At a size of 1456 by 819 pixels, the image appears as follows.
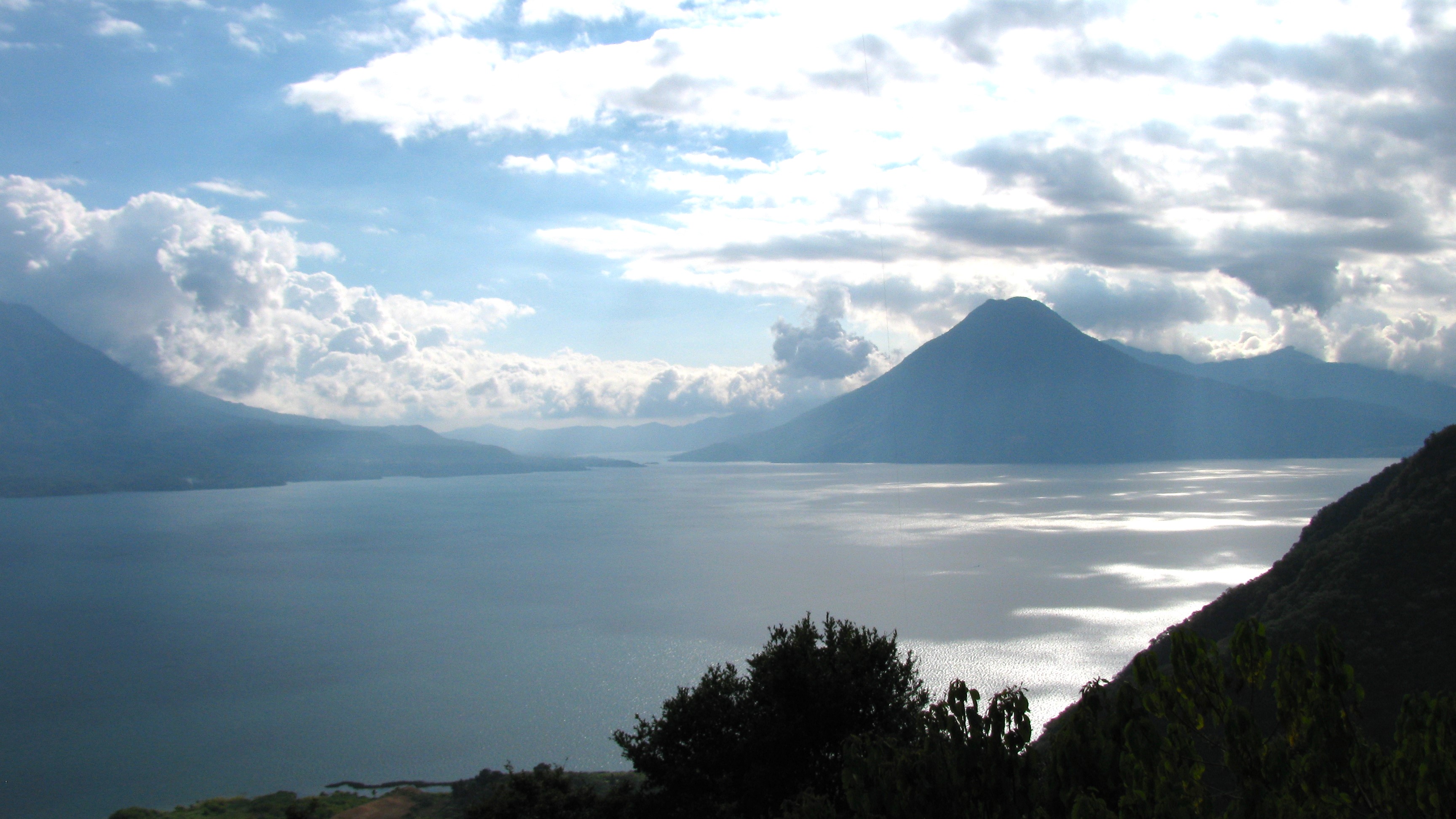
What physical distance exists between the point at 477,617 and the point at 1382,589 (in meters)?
52.5

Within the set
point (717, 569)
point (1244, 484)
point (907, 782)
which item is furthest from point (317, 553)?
point (1244, 484)

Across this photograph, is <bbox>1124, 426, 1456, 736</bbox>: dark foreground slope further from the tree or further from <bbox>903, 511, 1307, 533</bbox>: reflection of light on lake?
<bbox>903, 511, 1307, 533</bbox>: reflection of light on lake

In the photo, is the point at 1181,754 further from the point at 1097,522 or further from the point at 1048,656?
the point at 1097,522

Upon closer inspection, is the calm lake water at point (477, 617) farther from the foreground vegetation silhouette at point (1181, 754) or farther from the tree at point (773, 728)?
the foreground vegetation silhouette at point (1181, 754)

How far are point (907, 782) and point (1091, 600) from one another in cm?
5813

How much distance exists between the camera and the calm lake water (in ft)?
115

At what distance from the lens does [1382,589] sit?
28828mm

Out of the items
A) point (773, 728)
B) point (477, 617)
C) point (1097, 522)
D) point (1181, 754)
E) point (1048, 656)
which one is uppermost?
point (1181, 754)

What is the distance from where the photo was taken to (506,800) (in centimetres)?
1282

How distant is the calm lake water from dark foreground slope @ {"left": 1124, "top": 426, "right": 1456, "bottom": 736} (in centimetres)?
991

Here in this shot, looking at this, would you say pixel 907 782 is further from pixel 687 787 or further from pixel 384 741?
pixel 384 741

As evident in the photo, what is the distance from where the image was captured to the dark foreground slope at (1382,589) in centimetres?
2505

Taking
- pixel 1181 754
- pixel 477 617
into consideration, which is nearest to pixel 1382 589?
pixel 1181 754

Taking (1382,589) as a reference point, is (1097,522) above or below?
below
